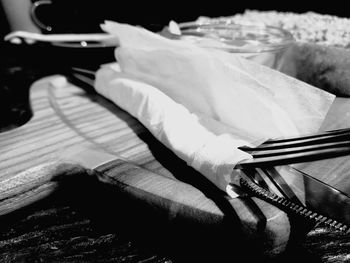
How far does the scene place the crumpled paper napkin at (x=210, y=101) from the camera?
444 millimetres

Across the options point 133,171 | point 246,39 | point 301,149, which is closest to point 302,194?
point 301,149

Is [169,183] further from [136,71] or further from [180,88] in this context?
[136,71]

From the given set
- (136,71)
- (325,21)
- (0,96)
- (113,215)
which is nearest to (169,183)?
(113,215)

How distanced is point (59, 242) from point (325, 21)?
0.94m

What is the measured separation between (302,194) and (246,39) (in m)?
0.54

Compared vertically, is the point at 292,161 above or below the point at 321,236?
above

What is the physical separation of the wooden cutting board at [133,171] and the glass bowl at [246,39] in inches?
7.9

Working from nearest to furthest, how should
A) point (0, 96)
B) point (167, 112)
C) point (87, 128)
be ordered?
point (167, 112)
point (87, 128)
point (0, 96)

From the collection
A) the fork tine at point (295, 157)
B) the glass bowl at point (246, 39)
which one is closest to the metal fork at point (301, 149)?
the fork tine at point (295, 157)

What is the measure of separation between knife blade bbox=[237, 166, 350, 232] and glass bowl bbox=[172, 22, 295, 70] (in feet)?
1.19

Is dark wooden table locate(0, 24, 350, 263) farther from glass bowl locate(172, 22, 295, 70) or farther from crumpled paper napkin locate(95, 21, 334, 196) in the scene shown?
glass bowl locate(172, 22, 295, 70)

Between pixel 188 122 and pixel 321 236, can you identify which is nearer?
pixel 321 236

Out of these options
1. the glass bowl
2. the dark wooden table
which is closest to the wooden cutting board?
the dark wooden table

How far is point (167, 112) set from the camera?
1.80 ft
